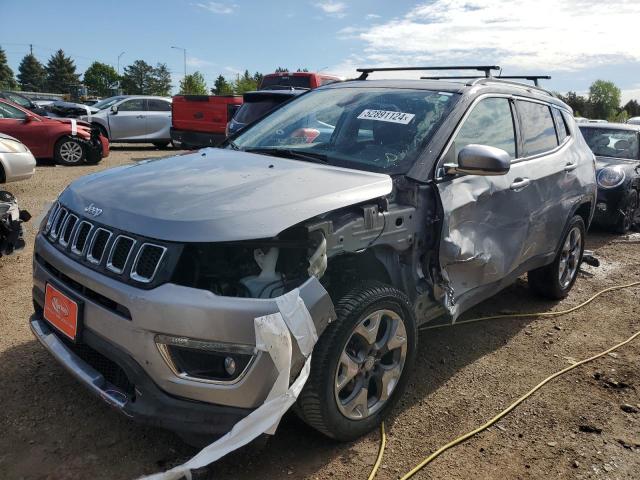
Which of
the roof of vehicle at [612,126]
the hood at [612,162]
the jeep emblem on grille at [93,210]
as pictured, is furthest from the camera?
the roof of vehicle at [612,126]

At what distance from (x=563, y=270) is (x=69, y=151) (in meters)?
10.7

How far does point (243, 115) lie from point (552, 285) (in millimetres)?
5874

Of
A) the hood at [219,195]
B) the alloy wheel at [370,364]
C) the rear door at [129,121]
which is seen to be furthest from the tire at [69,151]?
the alloy wheel at [370,364]

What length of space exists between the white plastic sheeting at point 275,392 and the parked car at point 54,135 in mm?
10872

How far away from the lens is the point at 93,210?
255 cm

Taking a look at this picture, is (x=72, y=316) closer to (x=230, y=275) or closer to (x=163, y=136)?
(x=230, y=275)

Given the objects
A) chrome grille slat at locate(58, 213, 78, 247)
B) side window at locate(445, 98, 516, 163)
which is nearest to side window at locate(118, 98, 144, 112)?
side window at locate(445, 98, 516, 163)

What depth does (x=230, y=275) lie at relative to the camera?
7.72 feet

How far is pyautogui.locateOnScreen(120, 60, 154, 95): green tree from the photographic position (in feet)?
316

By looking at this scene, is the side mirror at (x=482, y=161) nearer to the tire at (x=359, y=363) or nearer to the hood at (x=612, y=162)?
the tire at (x=359, y=363)

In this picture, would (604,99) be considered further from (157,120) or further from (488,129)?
(488,129)

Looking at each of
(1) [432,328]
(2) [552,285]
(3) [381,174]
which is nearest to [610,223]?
(2) [552,285]

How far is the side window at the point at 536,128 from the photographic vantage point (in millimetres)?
4043

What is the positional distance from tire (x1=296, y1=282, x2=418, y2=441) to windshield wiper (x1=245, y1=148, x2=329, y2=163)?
3.01 feet
